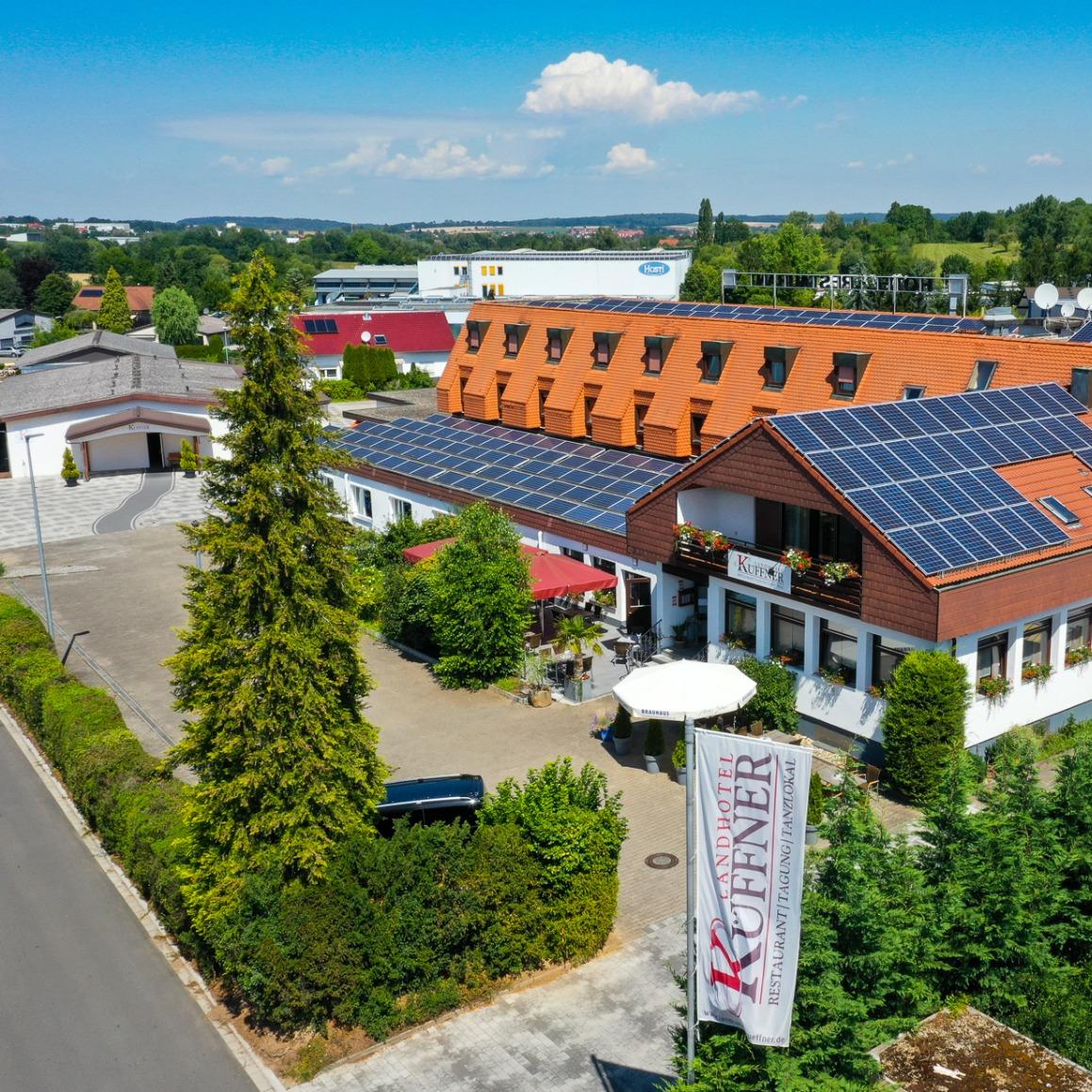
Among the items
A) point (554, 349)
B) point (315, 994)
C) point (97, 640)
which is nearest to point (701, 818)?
point (315, 994)

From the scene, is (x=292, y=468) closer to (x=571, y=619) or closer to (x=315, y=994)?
(x=315, y=994)

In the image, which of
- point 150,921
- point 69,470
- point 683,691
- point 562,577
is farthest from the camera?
point 69,470

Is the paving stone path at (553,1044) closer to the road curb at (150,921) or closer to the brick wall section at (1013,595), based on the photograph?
the road curb at (150,921)

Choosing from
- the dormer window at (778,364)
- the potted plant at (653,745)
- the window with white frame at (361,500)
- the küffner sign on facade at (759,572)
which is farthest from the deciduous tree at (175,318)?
the potted plant at (653,745)

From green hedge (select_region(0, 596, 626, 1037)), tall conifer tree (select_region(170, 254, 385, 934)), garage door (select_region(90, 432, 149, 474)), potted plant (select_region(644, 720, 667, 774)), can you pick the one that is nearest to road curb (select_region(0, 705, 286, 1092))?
green hedge (select_region(0, 596, 626, 1037))

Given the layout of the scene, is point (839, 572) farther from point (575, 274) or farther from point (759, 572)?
point (575, 274)

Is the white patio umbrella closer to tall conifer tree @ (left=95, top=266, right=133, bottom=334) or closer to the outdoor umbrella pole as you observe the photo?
the outdoor umbrella pole

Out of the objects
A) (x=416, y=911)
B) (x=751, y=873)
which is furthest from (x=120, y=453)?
(x=751, y=873)
